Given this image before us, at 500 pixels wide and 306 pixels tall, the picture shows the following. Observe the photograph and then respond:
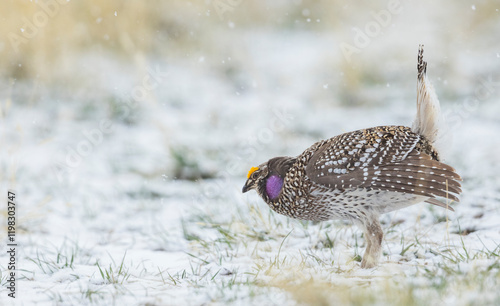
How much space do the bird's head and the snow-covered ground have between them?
0.83 feet

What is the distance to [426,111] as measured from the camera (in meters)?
3.62

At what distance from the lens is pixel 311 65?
9180 mm

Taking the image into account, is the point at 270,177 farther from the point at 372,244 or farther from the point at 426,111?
the point at 426,111

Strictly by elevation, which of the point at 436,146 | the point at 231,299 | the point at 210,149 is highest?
the point at 210,149

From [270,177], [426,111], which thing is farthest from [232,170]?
[426,111]

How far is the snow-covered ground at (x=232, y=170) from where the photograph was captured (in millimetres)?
3061

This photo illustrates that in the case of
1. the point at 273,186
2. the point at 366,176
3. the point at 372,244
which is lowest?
the point at 372,244

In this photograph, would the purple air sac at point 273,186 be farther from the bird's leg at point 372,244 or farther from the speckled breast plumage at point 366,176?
the bird's leg at point 372,244

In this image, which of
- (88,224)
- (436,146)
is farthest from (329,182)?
(88,224)

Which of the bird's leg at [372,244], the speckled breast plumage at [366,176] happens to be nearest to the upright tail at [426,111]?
the speckled breast plumage at [366,176]

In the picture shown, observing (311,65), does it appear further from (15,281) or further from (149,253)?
(15,281)

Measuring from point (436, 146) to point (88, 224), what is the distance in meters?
2.95

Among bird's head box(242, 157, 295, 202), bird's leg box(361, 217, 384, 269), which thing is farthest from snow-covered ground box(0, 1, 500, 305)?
bird's head box(242, 157, 295, 202)

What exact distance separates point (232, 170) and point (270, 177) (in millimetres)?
2346
